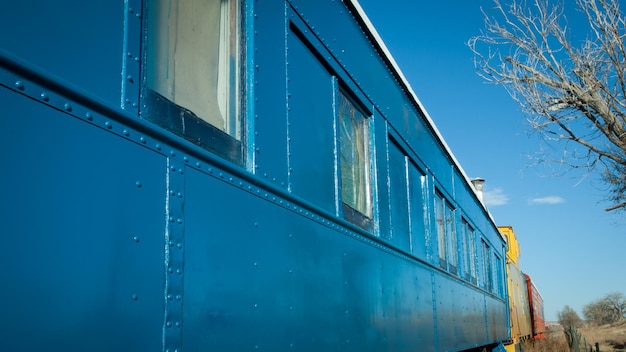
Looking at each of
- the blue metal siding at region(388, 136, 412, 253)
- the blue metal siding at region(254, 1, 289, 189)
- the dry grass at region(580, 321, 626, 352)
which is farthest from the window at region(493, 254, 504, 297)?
the dry grass at region(580, 321, 626, 352)

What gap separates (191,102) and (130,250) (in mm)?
728

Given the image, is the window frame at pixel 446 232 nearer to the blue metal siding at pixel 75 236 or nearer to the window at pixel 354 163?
the window at pixel 354 163

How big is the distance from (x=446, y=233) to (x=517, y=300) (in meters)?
12.0

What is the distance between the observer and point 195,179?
2.08 meters

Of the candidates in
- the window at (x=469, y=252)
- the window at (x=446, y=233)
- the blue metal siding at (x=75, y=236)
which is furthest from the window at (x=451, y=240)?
the blue metal siding at (x=75, y=236)

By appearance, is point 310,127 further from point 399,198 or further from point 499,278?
point 499,278

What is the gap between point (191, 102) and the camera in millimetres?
2279

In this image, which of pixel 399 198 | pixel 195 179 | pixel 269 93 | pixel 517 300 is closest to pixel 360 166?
pixel 399 198

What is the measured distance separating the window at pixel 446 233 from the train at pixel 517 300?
7.26 metres

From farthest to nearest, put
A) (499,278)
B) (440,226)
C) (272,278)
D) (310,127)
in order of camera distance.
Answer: (499,278) < (440,226) < (310,127) < (272,278)

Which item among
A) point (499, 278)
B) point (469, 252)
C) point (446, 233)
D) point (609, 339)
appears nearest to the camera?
point (446, 233)

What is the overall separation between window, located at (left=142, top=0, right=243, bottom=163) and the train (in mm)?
12722

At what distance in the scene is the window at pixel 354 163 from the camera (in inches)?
151

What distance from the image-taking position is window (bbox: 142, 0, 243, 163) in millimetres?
2072
